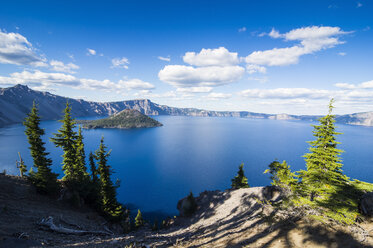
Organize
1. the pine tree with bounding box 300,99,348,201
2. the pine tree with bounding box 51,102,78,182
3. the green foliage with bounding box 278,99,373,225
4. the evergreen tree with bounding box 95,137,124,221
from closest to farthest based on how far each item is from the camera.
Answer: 1. the green foliage with bounding box 278,99,373,225
2. the pine tree with bounding box 300,99,348,201
3. the pine tree with bounding box 51,102,78,182
4. the evergreen tree with bounding box 95,137,124,221

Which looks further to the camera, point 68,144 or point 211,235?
point 68,144

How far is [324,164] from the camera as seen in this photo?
588 inches

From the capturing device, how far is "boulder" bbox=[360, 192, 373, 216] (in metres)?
12.0

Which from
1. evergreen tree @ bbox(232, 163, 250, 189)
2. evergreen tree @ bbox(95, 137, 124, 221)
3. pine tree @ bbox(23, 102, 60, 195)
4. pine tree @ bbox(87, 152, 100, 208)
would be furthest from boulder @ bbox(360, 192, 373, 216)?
pine tree @ bbox(87, 152, 100, 208)

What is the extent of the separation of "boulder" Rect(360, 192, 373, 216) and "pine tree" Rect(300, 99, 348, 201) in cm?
188

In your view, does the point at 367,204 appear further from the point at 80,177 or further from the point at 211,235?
the point at 80,177

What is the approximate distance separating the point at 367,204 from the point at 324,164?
3706 millimetres

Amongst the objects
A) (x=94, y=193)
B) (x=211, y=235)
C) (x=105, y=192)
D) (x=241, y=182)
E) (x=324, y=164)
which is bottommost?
(x=241, y=182)

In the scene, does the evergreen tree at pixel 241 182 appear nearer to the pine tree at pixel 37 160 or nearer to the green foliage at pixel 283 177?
the green foliage at pixel 283 177

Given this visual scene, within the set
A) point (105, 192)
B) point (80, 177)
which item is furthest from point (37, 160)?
point (105, 192)

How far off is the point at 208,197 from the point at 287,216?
93.8ft

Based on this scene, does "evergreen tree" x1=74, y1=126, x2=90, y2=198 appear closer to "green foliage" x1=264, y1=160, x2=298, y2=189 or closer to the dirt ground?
the dirt ground

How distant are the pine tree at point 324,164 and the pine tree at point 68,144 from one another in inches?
1348

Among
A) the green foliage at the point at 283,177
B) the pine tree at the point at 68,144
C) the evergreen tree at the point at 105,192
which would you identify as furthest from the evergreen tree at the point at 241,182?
the pine tree at the point at 68,144
